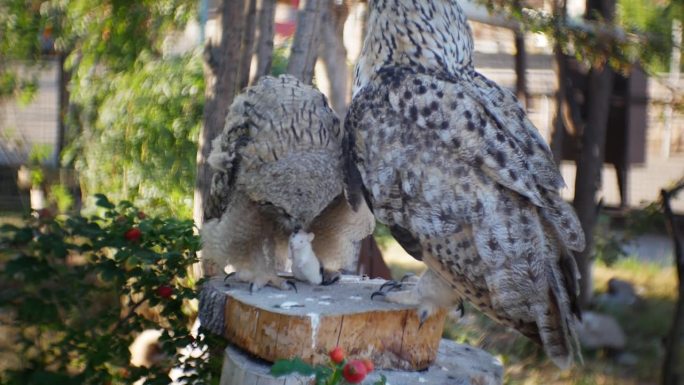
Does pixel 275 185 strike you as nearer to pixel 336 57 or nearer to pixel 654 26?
pixel 336 57

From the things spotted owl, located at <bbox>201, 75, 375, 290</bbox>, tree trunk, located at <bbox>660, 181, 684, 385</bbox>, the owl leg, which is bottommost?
tree trunk, located at <bbox>660, 181, 684, 385</bbox>

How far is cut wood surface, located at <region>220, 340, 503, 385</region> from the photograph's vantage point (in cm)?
324

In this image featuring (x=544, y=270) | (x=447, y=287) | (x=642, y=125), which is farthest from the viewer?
(x=642, y=125)

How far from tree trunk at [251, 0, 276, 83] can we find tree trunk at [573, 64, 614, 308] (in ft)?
9.43

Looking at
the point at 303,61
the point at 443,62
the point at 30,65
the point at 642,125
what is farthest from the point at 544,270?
the point at 642,125

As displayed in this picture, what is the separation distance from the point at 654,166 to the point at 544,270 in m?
11.3

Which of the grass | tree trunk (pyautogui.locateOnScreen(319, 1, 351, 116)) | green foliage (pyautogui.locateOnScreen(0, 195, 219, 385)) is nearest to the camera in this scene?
green foliage (pyautogui.locateOnScreen(0, 195, 219, 385))

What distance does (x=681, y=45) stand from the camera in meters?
5.30

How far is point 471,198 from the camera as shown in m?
3.13

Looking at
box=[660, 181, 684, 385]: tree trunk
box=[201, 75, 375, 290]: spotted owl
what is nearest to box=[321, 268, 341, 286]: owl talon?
box=[201, 75, 375, 290]: spotted owl

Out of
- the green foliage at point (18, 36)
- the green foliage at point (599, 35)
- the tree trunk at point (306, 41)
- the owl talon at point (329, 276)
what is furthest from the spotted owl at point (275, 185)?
the green foliage at point (18, 36)

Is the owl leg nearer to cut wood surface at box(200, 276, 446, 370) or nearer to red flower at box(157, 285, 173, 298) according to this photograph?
cut wood surface at box(200, 276, 446, 370)

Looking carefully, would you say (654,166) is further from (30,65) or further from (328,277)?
(328,277)

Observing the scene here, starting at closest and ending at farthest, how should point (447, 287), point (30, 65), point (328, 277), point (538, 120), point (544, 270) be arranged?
point (544, 270) → point (447, 287) → point (328, 277) → point (30, 65) → point (538, 120)
